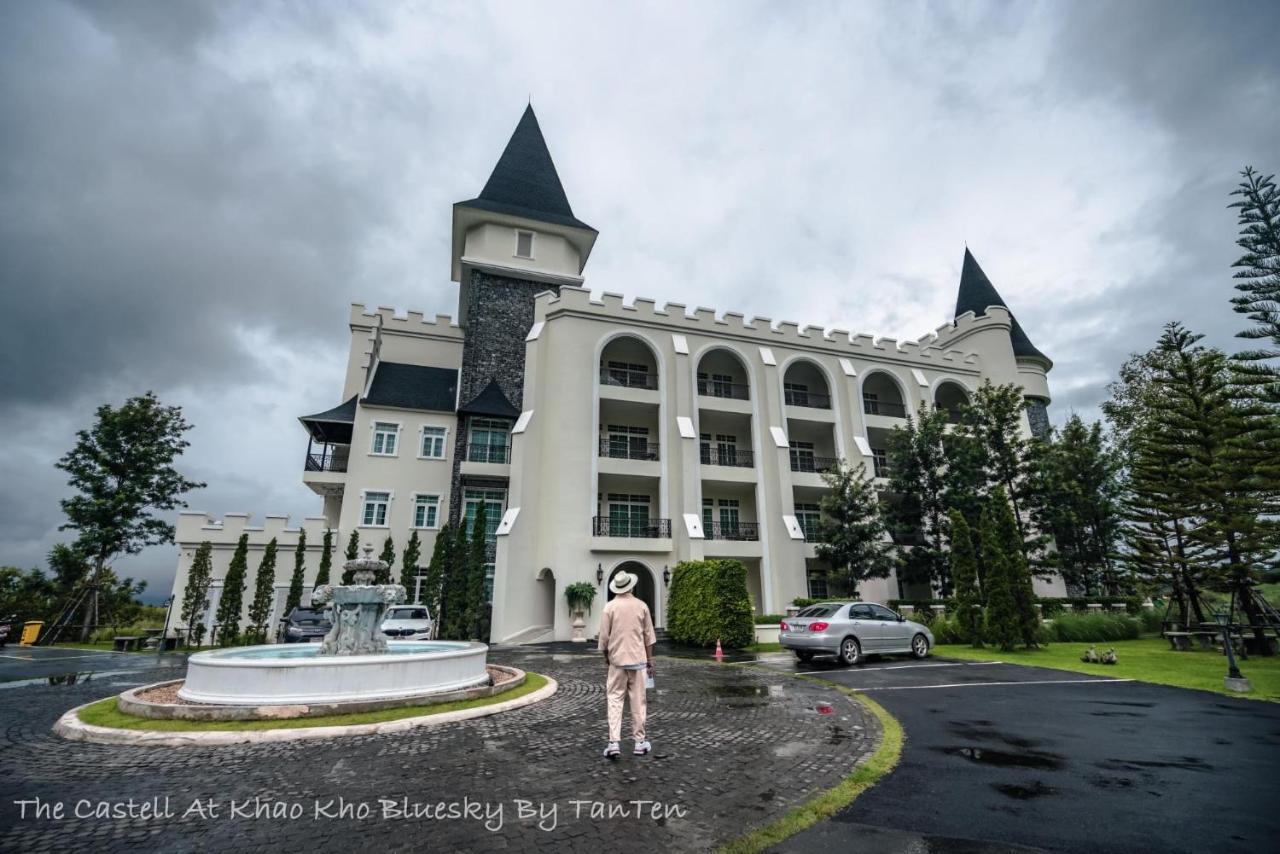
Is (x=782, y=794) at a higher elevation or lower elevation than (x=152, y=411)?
lower

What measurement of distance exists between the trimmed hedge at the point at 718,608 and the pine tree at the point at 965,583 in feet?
20.9

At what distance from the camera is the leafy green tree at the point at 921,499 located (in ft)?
77.2

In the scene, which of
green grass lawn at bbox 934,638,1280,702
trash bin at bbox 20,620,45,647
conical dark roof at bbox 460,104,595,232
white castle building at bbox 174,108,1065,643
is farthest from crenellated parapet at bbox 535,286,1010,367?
trash bin at bbox 20,620,45,647

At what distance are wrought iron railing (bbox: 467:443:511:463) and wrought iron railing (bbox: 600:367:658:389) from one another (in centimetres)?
576

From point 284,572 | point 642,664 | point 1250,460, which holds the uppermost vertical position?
point 1250,460

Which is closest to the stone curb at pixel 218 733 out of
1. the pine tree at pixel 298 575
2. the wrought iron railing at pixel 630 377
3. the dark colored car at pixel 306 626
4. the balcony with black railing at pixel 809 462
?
the dark colored car at pixel 306 626

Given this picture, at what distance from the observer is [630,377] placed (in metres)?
27.9

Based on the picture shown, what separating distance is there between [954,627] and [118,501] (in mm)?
34565

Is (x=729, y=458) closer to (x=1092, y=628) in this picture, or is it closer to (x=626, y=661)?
(x=1092, y=628)

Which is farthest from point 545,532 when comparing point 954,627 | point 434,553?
point 954,627

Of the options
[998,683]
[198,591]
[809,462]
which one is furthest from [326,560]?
[998,683]

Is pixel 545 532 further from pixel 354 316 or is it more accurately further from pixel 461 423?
pixel 354 316

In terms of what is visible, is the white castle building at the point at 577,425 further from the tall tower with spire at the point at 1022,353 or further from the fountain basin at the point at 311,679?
the fountain basin at the point at 311,679

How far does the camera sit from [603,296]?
2627 centimetres
